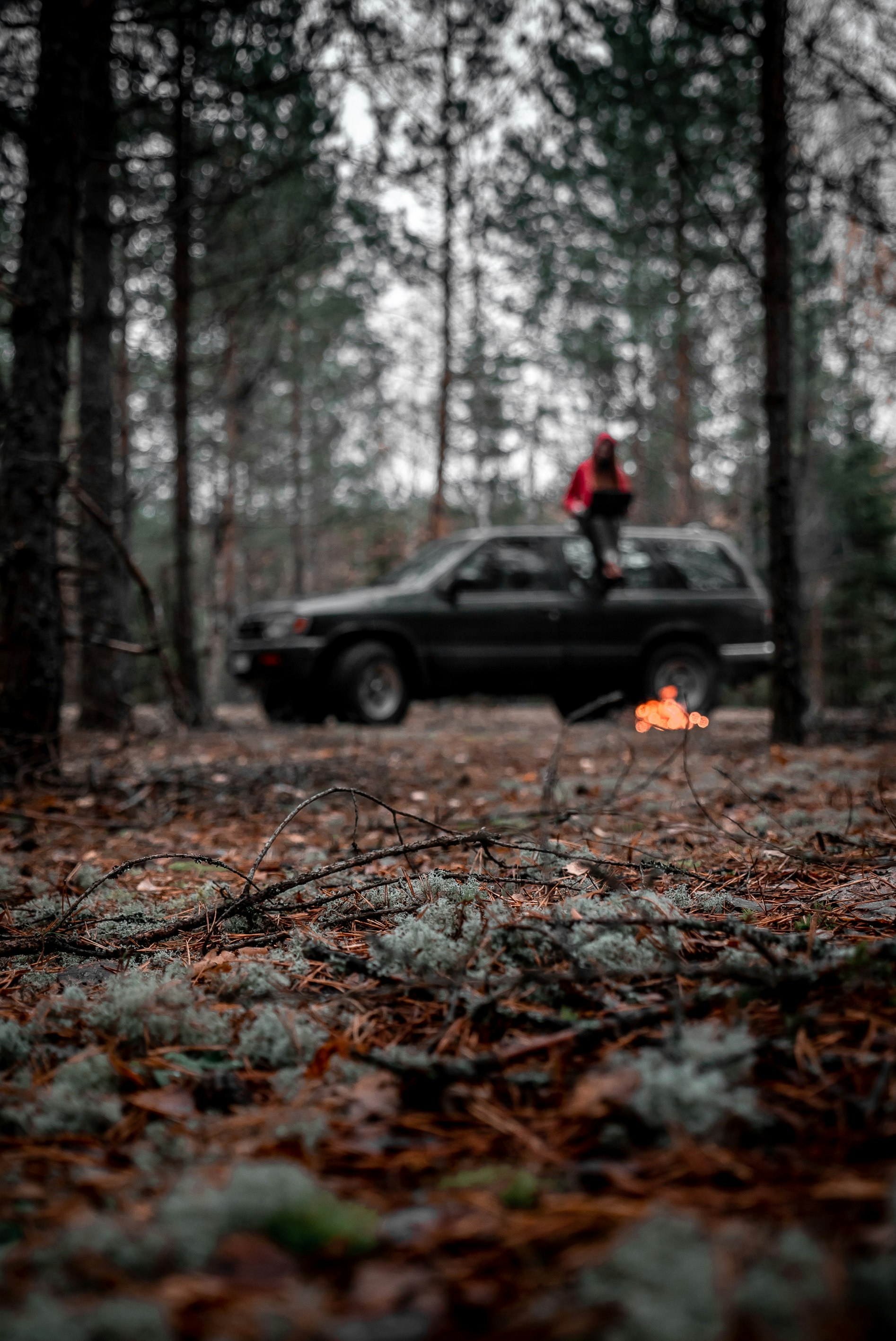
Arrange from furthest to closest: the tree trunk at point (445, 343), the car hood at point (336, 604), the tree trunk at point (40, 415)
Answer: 1. the tree trunk at point (445, 343)
2. the car hood at point (336, 604)
3. the tree trunk at point (40, 415)

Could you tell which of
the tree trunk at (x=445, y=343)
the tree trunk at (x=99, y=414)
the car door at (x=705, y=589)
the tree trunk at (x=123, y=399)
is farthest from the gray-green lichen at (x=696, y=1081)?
the tree trunk at (x=445, y=343)

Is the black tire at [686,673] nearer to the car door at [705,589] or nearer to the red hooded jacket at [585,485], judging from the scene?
the car door at [705,589]

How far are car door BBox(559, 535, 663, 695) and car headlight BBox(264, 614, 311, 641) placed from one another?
261cm

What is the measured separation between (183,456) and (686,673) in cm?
581

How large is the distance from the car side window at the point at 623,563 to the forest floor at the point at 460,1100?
244 inches

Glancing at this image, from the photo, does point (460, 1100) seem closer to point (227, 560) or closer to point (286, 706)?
point (286, 706)

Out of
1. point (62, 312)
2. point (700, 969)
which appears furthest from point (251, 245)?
point (700, 969)

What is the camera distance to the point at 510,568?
27.6 feet

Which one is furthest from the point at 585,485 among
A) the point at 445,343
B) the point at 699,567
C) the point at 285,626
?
the point at 445,343

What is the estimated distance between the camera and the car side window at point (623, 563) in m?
8.54

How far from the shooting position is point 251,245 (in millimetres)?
11844

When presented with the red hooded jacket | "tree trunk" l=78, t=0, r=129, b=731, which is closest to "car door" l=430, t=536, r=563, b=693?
the red hooded jacket

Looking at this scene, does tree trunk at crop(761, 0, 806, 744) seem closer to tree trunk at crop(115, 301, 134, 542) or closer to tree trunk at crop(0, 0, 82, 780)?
tree trunk at crop(0, 0, 82, 780)

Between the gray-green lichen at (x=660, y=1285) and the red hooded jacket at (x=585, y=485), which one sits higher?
the red hooded jacket at (x=585, y=485)
